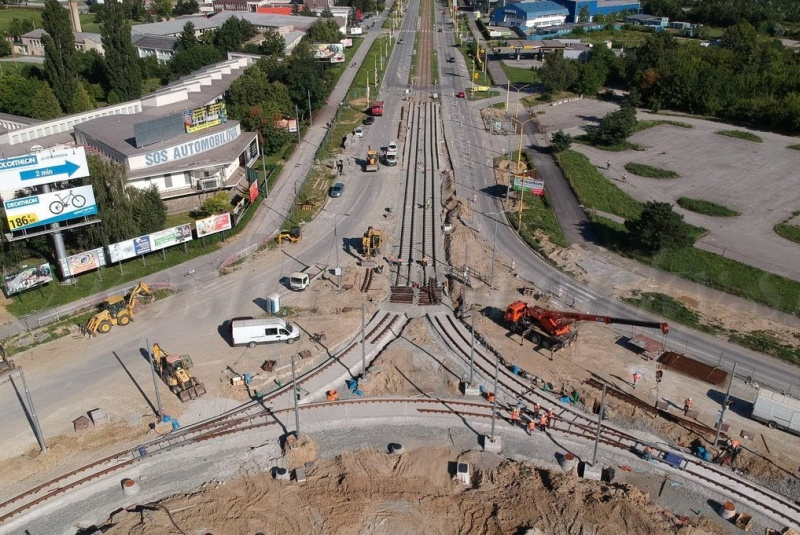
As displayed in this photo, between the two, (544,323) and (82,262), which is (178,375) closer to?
(82,262)

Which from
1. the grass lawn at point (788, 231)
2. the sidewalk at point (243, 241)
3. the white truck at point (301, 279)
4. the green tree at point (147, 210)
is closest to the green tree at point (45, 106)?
the sidewalk at point (243, 241)

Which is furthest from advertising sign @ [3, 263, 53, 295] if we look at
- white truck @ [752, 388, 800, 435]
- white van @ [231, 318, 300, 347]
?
white truck @ [752, 388, 800, 435]

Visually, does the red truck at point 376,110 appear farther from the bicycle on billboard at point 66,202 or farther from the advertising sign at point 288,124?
the bicycle on billboard at point 66,202

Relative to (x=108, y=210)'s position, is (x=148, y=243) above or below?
below

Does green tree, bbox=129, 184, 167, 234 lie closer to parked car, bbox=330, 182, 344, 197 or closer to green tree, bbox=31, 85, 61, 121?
parked car, bbox=330, 182, 344, 197

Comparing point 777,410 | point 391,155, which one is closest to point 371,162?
point 391,155

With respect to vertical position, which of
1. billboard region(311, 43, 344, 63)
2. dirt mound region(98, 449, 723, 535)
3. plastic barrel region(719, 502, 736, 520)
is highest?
billboard region(311, 43, 344, 63)
